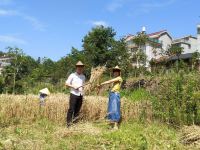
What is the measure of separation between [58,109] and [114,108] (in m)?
1.65

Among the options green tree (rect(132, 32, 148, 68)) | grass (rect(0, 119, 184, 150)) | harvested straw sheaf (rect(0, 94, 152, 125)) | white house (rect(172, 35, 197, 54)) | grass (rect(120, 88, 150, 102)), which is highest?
white house (rect(172, 35, 197, 54))

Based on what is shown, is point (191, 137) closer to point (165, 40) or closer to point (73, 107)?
point (73, 107)

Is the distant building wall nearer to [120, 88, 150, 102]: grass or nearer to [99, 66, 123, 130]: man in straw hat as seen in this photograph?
[120, 88, 150, 102]: grass

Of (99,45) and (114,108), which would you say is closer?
(114,108)

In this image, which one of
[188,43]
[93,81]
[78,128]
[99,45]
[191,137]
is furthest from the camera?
[188,43]

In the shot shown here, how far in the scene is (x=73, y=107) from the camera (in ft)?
30.0

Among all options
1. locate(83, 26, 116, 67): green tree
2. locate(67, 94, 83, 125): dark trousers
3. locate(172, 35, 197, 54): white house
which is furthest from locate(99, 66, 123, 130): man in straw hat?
locate(172, 35, 197, 54): white house

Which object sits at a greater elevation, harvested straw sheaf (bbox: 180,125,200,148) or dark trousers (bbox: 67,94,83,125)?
dark trousers (bbox: 67,94,83,125)

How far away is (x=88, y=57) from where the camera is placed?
117 ft

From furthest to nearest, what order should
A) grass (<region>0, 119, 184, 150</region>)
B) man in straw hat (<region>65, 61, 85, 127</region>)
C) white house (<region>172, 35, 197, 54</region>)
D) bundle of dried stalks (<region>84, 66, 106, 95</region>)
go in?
white house (<region>172, 35, 197, 54</region>), bundle of dried stalks (<region>84, 66, 106, 95</region>), man in straw hat (<region>65, 61, 85, 127</region>), grass (<region>0, 119, 184, 150</region>)

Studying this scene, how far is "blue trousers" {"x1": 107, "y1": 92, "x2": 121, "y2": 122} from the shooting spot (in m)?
9.13

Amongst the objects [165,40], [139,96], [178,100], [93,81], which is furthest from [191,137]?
[165,40]

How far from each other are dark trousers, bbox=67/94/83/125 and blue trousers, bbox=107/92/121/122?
706mm

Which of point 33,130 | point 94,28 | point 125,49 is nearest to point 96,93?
point 33,130
